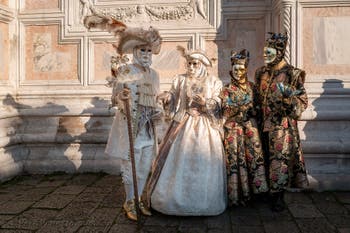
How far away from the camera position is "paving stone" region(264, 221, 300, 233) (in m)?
3.13

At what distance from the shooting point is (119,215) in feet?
11.6

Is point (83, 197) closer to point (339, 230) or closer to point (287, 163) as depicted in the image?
point (287, 163)

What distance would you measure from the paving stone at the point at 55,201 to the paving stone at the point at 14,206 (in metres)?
0.11

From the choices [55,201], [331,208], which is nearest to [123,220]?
[55,201]

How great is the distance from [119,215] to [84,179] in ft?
5.02

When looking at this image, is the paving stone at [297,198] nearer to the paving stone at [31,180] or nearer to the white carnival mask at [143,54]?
the white carnival mask at [143,54]

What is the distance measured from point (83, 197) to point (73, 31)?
2.77 m

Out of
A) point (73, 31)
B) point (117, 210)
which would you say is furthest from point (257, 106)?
point (73, 31)

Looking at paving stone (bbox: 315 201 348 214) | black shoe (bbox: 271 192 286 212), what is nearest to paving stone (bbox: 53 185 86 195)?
black shoe (bbox: 271 192 286 212)

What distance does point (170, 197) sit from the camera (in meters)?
3.37

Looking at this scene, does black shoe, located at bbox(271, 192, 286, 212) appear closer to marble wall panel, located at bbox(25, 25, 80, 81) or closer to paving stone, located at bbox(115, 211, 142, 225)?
paving stone, located at bbox(115, 211, 142, 225)

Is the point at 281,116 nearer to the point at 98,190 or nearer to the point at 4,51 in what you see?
the point at 98,190

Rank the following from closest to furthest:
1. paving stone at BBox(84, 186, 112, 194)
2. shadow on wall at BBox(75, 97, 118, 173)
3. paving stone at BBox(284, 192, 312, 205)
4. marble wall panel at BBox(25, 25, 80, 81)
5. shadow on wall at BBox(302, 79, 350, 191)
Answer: paving stone at BBox(284, 192, 312, 205)
paving stone at BBox(84, 186, 112, 194)
shadow on wall at BBox(302, 79, 350, 191)
shadow on wall at BBox(75, 97, 118, 173)
marble wall panel at BBox(25, 25, 80, 81)

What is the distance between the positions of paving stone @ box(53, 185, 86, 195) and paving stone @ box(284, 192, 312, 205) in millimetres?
2466
